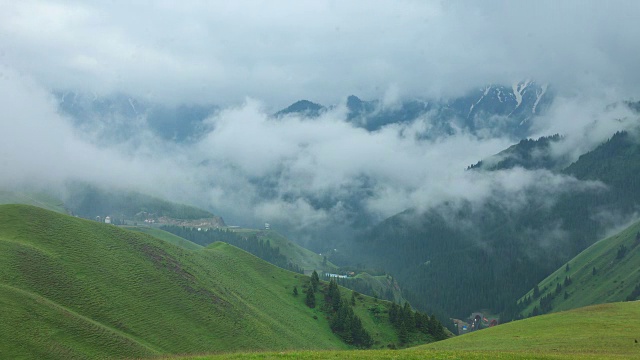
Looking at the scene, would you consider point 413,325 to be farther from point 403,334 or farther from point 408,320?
point 403,334

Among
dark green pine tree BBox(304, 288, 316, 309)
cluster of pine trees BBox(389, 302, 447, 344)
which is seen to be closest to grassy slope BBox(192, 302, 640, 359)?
cluster of pine trees BBox(389, 302, 447, 344)

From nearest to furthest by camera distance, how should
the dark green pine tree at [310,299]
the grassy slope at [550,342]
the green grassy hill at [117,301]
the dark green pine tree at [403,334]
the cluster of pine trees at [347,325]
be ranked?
1. the grassy slope at [550,342]
2. the green grassy hill at [117,301]
3. the cluster of pine trees at [347,325]
4. the dark green pine tree at [403,334]
5. the dark green pine tree at [310,299]

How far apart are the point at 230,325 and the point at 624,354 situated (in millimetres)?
77515

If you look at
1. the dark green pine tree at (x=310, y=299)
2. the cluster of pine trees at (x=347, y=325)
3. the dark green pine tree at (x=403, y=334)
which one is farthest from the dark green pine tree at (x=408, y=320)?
the dark green pine tree at (x=310, y=299)

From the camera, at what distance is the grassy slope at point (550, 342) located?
48812 mm

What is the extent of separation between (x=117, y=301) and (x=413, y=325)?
3800 inches

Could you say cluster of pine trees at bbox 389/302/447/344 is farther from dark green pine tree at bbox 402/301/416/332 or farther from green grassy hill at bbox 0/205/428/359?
green grassy hill at bbox 0/205/428/359

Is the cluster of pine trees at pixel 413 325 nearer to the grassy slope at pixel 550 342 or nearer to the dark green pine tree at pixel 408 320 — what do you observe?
the dark green pine tree at pixel 408 320

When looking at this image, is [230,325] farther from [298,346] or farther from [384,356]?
[384,356]

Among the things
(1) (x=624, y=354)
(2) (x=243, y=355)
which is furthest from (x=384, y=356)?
(1) (x=624, y=354)

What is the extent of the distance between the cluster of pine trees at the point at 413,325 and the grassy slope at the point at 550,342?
7144cm

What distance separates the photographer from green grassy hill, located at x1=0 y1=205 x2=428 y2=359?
242 ft

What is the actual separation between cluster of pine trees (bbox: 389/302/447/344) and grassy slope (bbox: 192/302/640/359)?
2813 inches

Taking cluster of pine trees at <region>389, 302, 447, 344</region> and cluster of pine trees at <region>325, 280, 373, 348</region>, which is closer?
cluster of pine trees at <region>325, 280, 373, 348</region>
